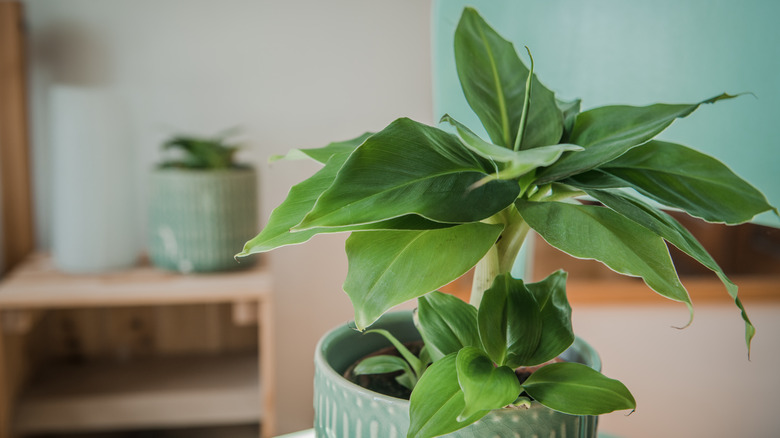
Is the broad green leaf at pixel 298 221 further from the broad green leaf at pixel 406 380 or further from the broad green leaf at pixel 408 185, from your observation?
the broad green leaf at pixel 406 380

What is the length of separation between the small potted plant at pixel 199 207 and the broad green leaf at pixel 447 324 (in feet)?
3.38

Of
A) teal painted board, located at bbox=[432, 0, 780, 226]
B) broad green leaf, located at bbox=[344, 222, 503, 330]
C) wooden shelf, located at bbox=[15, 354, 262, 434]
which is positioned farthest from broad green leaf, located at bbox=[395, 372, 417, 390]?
wooden shelf, located at bbox=[15, 354, 262, 434]

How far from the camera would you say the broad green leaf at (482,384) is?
0.32m

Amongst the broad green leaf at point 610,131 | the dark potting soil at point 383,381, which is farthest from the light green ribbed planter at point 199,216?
the broad green leaf at point 610,131

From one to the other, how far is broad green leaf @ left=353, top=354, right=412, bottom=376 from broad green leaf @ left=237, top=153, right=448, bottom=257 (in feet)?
0.39

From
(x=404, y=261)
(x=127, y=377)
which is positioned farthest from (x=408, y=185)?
(x=127, y=377)

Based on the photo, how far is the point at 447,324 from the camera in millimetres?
399

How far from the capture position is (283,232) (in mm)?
352

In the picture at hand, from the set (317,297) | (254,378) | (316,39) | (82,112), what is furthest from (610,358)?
(82,112)

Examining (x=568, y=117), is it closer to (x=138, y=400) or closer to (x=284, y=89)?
(x=138, y=400)

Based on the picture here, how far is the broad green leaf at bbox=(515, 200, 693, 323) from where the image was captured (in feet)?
1.09

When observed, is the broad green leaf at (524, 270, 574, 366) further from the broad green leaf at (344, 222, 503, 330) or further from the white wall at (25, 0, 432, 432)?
A: the white wall at (25, 0, 432, 432)

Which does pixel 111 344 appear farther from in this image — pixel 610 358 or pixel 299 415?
pixel 610 358

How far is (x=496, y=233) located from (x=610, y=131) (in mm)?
113
